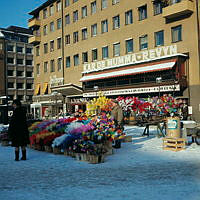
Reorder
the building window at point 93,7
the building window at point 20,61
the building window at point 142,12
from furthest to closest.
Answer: the building window at point 20,61 < the building window at point 93,7 < the building window at point 142,12

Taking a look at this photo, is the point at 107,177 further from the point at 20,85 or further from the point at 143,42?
the point at 20,85

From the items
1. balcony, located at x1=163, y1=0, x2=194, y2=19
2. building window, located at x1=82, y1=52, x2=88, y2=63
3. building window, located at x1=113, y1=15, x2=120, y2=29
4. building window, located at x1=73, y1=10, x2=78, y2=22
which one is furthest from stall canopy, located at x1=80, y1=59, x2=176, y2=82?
building window, located at x1=73, y1=10, x2=78, y2=22

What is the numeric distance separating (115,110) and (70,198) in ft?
23.2

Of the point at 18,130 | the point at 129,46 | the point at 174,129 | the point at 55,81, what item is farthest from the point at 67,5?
the point at 18,130

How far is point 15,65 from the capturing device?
64.7m

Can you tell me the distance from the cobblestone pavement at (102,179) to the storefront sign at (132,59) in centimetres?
2013

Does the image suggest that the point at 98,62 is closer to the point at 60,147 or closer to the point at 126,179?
the point at 60,147

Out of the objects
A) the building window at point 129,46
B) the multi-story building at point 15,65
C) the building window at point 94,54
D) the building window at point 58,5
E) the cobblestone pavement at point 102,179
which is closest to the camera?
the cobblestone pavement at point 102,179

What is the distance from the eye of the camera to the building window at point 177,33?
27.3 meters

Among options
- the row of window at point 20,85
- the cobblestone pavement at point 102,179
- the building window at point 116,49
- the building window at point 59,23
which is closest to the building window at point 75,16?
the building window at point 59,23

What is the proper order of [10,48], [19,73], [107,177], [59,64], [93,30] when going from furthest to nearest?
[19,73] < [10,48] < [59,64] < [93,30] < [107,177]

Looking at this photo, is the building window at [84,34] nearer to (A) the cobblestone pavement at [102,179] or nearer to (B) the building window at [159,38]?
(B) the building window at [159,38]

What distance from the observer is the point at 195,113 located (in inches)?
1024

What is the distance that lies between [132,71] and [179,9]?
7.48 metres
